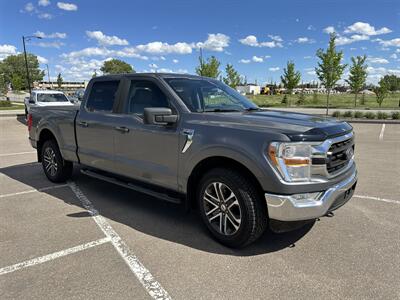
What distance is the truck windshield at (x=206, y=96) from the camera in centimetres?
409

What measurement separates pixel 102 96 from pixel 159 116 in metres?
1.78

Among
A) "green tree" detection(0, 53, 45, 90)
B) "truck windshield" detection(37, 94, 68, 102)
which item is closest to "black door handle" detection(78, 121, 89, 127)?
"truck windshield" detection(37, 94, 68, 102)

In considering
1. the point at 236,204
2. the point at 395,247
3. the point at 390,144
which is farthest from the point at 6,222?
the point at 390,144

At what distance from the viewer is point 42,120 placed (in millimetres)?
6238

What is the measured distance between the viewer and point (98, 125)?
4910 millimetres

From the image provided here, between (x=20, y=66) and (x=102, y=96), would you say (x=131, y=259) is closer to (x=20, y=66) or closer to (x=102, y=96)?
(x=102, y=96)

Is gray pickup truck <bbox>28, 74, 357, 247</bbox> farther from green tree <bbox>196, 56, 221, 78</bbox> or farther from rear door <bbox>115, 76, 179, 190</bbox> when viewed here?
green tree <bbox>196, 56, 221, 78</bbox>

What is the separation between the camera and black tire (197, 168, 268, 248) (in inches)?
129

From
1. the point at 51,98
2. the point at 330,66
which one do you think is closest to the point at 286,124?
the point at 51,98

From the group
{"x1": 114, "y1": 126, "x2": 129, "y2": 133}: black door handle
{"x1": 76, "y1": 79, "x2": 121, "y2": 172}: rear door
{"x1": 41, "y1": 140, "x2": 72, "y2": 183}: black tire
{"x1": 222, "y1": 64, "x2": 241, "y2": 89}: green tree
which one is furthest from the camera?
{"x1": 222, "y1": 64, "x2": 241, "y2": 89}: green tree

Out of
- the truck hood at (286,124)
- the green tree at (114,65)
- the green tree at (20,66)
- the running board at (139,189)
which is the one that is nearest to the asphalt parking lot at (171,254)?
the running board at (139,189)

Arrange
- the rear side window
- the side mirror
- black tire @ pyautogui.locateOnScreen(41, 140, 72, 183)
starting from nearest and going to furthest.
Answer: the side mirror
the rear side window
black tire @ pyautogui.locateOnScreen(41, 140, 72, 183)

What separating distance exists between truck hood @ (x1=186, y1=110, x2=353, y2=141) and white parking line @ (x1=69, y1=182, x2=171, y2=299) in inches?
62.3

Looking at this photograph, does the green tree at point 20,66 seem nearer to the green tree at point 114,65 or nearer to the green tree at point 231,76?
the green tree at point 114,65
